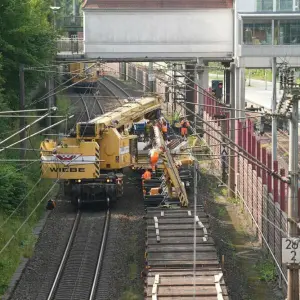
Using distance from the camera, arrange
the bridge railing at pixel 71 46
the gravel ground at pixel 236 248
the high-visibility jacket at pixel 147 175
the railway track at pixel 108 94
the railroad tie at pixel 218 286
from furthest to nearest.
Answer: the railway track at pixel 108 94, the bridge railing at pixel 71 46, the high-visibility jacket at pixel 147 175, the gravel ground at pixel 236 248, the railroad tie at pixel 218 286

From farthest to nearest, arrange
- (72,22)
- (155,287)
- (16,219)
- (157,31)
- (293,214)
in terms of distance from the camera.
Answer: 1. (72,22)
2. (157,31)
3. (16,219)
4. (155,287)
5. (293,214)

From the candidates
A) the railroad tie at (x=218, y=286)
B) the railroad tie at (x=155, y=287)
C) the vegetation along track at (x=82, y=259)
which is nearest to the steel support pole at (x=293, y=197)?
the railroad tie at (x=218, y=286)

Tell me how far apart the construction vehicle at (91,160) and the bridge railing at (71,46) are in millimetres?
11146

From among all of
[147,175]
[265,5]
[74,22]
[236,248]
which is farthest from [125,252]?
[74,22]

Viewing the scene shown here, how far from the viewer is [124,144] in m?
31.4

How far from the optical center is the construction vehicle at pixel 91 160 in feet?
96.2

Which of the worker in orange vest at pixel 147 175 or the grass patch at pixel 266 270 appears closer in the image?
the grass patch at pixel 266 270

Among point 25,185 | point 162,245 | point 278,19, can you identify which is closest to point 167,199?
point 25,185

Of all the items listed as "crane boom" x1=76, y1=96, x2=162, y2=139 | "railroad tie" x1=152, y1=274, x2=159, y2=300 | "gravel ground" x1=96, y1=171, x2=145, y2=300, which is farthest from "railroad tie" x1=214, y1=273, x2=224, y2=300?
"crane boom" x1=76, y1=96, x2=162, y2=139

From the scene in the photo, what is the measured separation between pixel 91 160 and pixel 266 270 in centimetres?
911

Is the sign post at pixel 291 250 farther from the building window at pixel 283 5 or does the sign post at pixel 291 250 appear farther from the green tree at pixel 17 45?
the building window at pixel 283 5

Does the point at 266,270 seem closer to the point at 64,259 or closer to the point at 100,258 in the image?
the point at 100,258

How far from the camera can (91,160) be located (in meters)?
29.1

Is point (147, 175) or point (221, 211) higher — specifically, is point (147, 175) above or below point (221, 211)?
above
